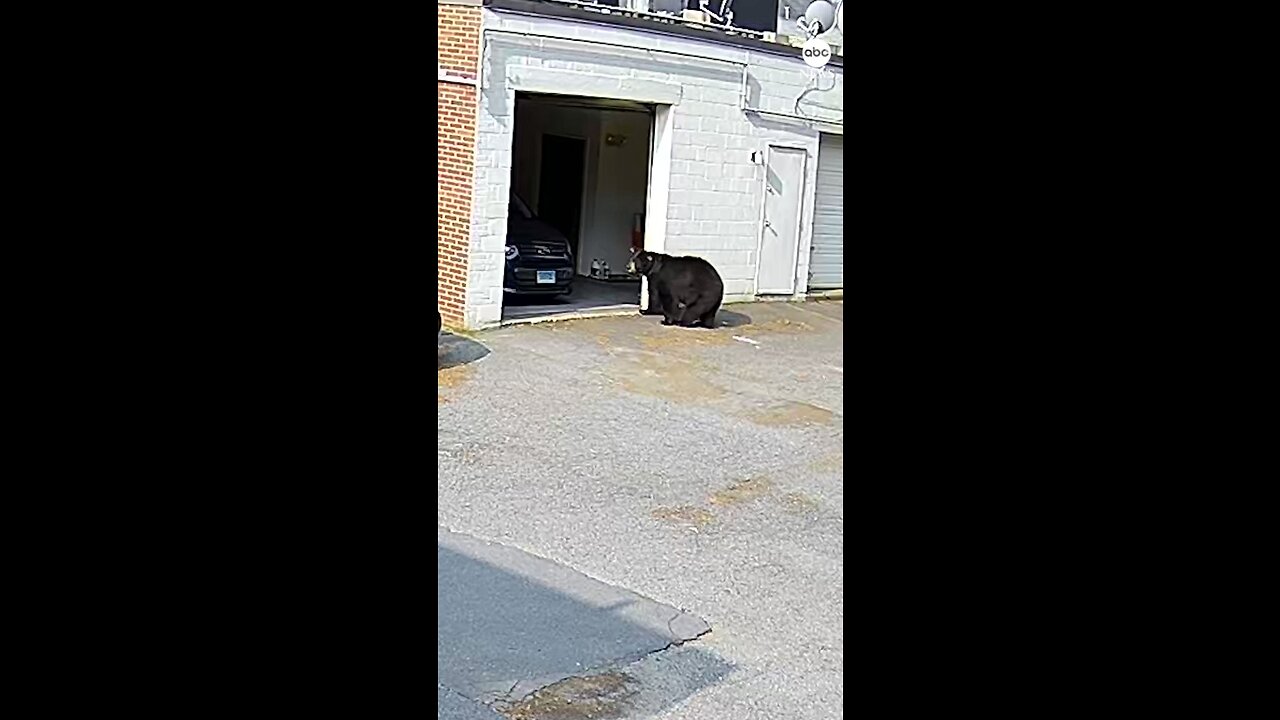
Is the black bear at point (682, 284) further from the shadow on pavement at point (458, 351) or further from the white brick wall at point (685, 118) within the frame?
the shadow on pavement at point (458, 351)

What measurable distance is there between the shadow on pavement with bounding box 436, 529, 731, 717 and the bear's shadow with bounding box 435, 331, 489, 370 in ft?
16.2

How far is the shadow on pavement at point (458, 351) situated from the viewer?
1098 centimetres

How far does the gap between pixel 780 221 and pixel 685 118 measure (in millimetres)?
1952

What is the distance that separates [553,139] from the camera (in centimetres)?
1742

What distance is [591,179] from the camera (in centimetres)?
1684

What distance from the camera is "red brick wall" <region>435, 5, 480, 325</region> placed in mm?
12180

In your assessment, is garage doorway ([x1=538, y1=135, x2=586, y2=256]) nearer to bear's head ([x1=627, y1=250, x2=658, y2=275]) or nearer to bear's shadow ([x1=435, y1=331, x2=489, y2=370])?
bear's head ([x1=627, y1=250, x2=658, y2=275])

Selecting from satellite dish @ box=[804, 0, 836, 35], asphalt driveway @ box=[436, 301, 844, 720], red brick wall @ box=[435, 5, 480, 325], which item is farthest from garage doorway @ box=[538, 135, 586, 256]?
asphalt driveway @ box=[436, 301, 844, 720]

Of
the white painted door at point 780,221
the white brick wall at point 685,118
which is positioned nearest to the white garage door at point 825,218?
the white brick wall at point 685,118

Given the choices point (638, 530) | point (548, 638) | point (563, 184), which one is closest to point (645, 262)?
point (563, 184)
